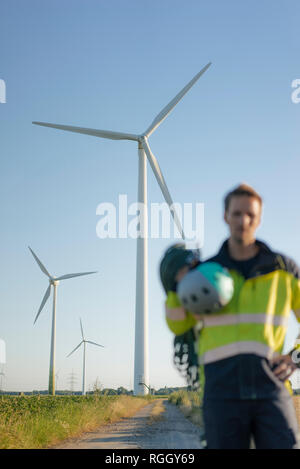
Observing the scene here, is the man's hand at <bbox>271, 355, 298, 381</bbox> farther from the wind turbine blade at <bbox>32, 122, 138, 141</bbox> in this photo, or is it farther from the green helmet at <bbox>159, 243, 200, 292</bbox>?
the wind turbine blade at <bbox>32, 122, 138, 141</bbox>

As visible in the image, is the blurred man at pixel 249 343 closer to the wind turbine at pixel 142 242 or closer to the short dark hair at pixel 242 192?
the short dark hair at pixel 242 192

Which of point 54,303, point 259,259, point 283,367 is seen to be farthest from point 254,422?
point 54,303

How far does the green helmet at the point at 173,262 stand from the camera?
389 centimetres

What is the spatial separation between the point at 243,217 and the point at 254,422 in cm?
137

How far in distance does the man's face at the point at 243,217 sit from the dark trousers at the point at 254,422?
1112mm

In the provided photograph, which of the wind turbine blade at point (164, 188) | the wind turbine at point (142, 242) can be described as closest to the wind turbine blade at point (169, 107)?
the wind turbine at point (142, 242)

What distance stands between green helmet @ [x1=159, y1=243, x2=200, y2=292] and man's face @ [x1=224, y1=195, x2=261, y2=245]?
0.34 metres

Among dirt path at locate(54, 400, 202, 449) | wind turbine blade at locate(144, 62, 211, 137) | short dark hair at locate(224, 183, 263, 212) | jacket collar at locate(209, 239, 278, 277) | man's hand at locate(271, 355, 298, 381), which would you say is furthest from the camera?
wind turbine blade at locate(144, 62, 211, 137)

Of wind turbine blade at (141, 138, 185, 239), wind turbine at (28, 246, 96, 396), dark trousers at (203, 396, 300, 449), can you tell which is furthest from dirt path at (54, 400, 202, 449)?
wind turbine at (28, 246, 96, 396)

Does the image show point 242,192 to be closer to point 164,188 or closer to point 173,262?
point 173,262

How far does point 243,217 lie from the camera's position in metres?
3.79

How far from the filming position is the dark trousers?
11.3ft
